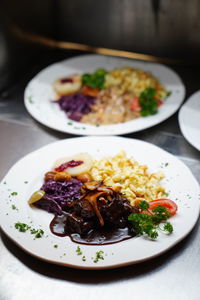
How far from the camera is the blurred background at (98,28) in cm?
318

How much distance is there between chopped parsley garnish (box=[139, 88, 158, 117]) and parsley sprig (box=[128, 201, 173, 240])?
2.87ft

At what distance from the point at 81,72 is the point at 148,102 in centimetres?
72

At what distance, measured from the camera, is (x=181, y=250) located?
1979 millimetres

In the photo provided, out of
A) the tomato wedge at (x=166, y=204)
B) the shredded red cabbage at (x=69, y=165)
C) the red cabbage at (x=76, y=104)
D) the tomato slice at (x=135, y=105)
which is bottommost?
the red cabbage at (x=76, y=104)

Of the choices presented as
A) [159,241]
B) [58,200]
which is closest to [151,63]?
[58,200]

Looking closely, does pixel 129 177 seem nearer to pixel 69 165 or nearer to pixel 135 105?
pixel 69 165

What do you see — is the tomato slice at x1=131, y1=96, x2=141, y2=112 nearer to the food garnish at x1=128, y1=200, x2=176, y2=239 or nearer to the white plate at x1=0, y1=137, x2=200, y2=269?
the white plate at x1=0, y1=137, x2=200, y2=269

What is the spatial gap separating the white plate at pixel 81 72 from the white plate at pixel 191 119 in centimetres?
8

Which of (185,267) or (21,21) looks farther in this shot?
(21,21)

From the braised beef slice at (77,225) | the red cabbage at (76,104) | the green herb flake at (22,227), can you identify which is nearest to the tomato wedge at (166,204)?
the braised beef slice at (77,225)

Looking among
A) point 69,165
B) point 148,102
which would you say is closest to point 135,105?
point 148,102

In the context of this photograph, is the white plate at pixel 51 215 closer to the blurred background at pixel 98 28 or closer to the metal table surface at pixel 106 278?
the metal table surface at pixel 106 278

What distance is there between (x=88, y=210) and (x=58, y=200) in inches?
9.5

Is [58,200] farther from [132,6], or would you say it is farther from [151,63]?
[132,6]
